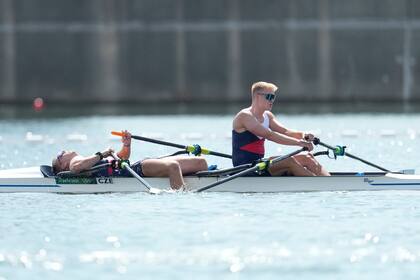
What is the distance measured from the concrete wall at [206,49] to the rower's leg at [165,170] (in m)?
31.4

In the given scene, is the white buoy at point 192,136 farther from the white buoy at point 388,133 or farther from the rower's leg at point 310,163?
the rower's leg at point 310,163

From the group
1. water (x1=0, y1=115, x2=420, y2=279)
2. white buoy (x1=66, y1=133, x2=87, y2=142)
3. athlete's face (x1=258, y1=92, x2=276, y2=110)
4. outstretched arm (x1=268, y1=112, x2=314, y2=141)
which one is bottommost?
white buoy (x1=66, y1=133, x2=87, y2=142)

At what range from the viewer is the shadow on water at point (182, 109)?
42031 millimetres

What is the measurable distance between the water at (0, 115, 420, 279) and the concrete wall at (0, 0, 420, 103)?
3161 centimetres

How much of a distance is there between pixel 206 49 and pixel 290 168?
32.1 meters

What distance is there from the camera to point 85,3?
4869 cm

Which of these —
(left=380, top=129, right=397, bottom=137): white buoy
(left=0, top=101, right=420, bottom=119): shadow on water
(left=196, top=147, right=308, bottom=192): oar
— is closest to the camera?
(left=196, top=147, right=308, bottom=192): oar

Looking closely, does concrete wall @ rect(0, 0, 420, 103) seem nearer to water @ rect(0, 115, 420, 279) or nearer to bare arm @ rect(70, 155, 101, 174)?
bare arm @ rect(70, 155, 101, 174)

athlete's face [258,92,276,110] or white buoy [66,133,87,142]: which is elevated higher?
athlete's face [258,92,276,110]

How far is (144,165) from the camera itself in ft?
55.6

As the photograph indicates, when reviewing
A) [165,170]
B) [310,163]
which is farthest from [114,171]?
[310,163]

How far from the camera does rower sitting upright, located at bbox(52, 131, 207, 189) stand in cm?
1672

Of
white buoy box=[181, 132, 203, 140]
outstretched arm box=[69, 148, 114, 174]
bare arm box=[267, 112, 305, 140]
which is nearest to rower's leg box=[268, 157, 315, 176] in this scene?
bare arm box=[267, 112, 305, 140]

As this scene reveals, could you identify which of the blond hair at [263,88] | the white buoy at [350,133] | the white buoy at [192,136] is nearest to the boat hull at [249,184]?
the blond hair at [263,88]
